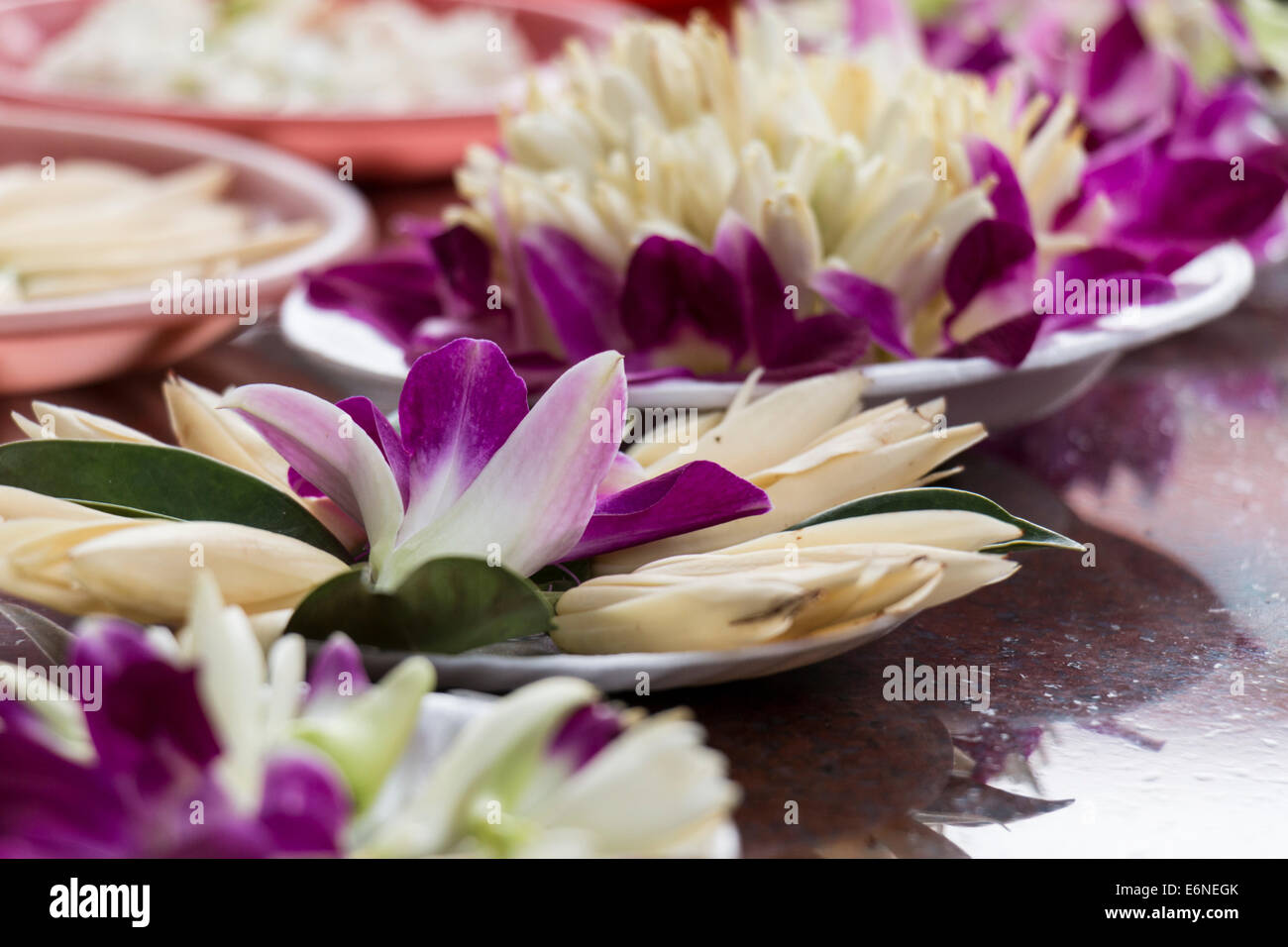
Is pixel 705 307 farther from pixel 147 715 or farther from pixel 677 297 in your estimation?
pixel 147 715

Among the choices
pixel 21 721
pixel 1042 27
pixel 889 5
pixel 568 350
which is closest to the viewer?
pixel 21 721

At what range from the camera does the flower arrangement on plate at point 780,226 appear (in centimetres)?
55

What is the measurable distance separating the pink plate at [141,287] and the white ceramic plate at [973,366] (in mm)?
57

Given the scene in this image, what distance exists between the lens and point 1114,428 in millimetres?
665

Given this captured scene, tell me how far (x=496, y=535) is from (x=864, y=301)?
0.73ft

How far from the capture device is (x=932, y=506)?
1.31 feet

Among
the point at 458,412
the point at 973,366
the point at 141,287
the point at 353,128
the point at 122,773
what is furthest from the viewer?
the point at 353,128

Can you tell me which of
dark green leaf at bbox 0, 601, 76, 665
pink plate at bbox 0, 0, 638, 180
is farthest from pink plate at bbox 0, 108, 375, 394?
dark green leaf at bbox 0, 601, 76, 665

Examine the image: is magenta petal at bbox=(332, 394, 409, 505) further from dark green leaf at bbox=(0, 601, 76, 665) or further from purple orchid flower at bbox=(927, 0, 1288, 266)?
purple orchid flower at bbox=(927, 0, 1288, 266)

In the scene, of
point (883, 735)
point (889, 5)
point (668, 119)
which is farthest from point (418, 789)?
point (889, 5)

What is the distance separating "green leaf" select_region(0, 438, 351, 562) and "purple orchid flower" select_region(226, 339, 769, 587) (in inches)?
0.9

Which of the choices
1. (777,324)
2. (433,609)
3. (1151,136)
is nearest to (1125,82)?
(1151,136)
